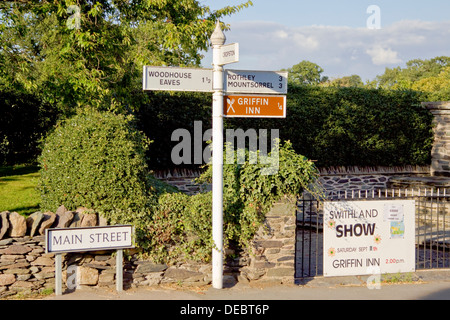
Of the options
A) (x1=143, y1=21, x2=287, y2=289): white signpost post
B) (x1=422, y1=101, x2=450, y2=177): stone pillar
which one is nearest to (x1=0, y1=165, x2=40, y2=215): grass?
(x1=143, y1=21, x2=287, y2=289): white signpost post

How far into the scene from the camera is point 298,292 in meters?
7.08

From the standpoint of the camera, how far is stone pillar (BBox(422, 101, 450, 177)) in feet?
56.2

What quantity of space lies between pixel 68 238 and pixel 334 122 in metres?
11.1

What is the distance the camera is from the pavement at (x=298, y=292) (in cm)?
671

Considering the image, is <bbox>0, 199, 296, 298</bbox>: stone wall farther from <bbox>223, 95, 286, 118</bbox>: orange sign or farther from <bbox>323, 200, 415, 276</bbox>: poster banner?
<bbox>223, 95, 286, 118</bbox>: orange sign

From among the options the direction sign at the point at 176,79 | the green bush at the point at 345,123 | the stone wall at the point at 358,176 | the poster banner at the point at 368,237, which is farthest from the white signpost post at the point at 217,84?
the stone wall at the point at 358,176

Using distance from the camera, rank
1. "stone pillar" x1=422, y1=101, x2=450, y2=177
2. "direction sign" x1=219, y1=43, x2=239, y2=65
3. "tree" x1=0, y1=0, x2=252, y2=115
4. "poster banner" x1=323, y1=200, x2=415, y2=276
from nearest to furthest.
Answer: "direction sign" x1=219, y1=43, x2=239, y2=65 < "poster banner" x1=323, y1=200, x2=415, y2=276 < "tree" x1=0, y1=0, x2=252, y2=115 < "stone pillar" x1=422, y1=101, x2=450, y2=177

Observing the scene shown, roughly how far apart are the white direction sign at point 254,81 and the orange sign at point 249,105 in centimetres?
10

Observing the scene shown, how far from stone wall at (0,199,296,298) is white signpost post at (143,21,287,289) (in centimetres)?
48

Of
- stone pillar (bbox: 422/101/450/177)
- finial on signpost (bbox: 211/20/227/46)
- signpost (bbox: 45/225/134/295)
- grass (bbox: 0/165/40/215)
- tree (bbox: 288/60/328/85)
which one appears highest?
tree (bbox: 288/60/328/85)

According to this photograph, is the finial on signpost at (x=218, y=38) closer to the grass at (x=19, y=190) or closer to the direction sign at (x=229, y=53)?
the direction sign at (x=229, y=53)

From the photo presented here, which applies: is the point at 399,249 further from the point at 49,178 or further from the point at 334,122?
the point at 334,122

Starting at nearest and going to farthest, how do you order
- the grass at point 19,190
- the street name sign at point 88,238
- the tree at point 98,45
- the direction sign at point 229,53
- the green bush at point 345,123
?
the street name sign at point 88,238
the direction sign at point 229,53
the tree at point 98,45
the grass at point 19,190
the green bush at point 345,123

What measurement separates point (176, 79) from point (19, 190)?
7.03m
